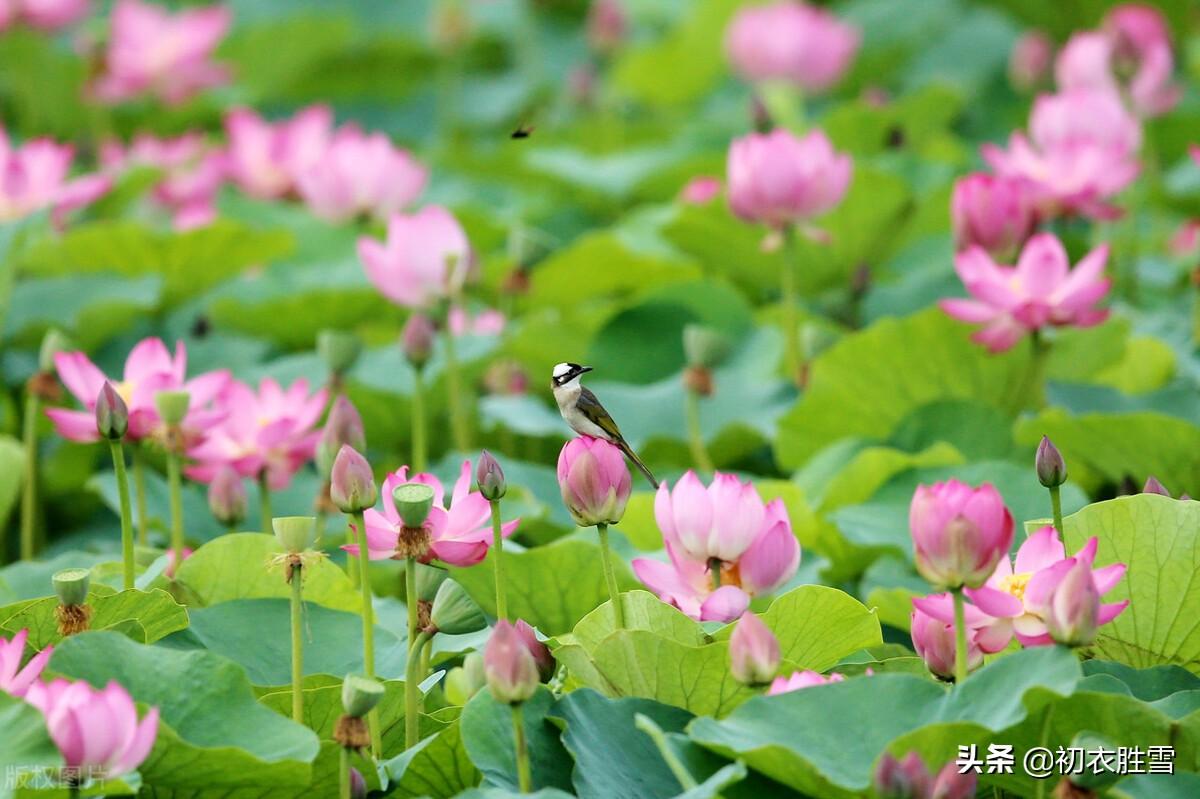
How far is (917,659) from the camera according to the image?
113 cm

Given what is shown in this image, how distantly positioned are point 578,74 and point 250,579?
2.43 meters

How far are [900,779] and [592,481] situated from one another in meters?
0.33

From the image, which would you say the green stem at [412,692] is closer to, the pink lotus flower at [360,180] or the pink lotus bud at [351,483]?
the pink lotus bud at [351,483]

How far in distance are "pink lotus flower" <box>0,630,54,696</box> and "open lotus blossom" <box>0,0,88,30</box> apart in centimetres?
242

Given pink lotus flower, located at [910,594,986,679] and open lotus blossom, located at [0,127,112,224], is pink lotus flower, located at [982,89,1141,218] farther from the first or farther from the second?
open lotus blossom, located at [0,127,112,224]

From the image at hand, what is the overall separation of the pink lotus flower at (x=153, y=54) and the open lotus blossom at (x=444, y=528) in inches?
91.3

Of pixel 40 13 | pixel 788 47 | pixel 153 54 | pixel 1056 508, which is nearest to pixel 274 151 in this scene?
pixel 153 54

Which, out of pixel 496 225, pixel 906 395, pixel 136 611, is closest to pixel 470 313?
pixel 496 225

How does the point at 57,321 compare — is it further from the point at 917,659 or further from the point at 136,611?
the point at 917,659

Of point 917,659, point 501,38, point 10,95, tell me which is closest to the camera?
point 917,659

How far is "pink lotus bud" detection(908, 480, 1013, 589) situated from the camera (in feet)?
3.07

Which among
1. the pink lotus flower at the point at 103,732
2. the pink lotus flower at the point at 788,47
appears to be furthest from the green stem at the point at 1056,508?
the pink lotus flower at the point at 788,47

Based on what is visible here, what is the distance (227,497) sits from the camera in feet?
4.91

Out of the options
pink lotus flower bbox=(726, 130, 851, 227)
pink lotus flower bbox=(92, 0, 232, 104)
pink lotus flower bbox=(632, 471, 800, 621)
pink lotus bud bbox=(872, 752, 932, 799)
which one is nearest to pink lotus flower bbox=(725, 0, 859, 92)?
pink lotus flower bbox=(92, 0, 232, 104)
